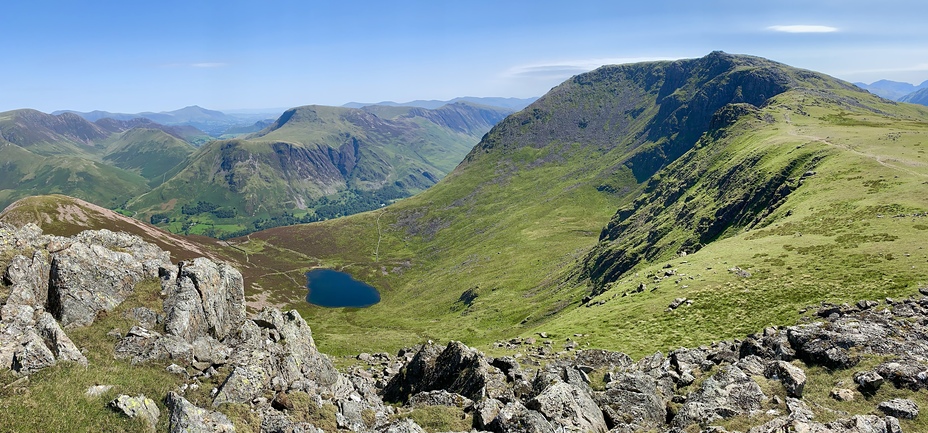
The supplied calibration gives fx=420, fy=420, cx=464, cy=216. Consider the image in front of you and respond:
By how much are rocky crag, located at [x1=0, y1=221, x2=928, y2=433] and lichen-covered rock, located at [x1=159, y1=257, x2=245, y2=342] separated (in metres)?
0.17

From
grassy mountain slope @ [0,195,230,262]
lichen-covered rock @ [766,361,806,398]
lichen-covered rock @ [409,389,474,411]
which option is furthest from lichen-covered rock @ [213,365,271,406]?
grassy mountain slope @ [0,195,230,262]

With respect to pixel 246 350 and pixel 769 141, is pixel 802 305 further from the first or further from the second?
pixel 769 141

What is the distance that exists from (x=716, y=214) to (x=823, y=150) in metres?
31.7

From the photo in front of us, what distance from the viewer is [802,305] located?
171 feet

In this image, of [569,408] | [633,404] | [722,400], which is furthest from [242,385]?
[722,400]

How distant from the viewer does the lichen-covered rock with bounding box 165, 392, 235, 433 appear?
23.0m

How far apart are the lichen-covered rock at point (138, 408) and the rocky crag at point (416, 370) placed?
78 millimetres

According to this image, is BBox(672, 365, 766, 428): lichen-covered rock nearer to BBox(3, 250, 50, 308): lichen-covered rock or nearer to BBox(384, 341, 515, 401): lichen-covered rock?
BBox(384, 341, 515, 401): lichen-covered rock

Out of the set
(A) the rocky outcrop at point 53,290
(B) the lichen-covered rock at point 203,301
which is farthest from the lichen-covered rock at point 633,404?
(B) the lichen-covered rock at point 203,301

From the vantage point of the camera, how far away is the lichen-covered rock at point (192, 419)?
75.5 ft

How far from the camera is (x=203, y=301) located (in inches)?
1692

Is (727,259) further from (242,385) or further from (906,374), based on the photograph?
(242,385)

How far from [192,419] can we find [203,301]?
75.0ft

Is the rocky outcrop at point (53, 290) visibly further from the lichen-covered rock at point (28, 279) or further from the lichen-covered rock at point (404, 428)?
the lichen-covered rock at point (404, 428)
